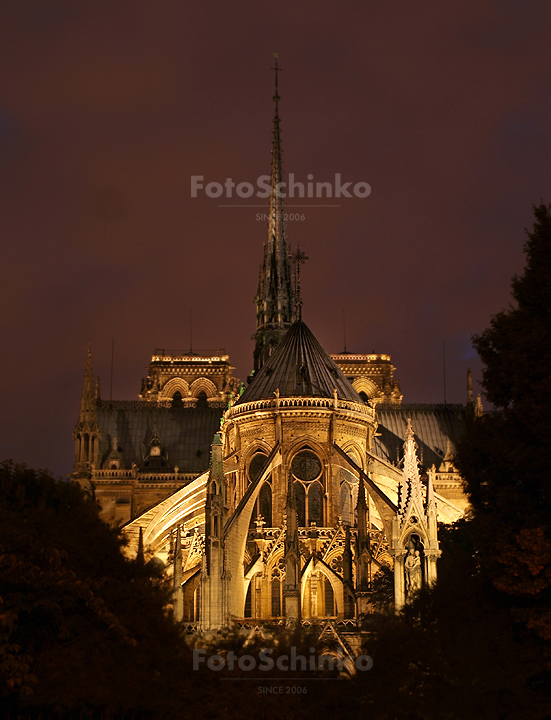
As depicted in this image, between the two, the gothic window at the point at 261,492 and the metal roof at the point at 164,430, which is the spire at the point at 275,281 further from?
the gothic window at the point at 261,492

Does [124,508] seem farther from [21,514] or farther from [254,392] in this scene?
[21,514]

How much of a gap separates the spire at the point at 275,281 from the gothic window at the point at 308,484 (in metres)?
25.9

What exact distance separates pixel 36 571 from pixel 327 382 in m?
38.2

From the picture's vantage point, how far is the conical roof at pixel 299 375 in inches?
2707

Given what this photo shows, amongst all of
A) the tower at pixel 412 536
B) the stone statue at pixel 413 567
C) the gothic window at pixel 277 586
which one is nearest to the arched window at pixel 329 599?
the gothic window at pixel 277 586

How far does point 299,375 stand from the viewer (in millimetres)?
69562

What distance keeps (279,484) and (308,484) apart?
5.25 ft

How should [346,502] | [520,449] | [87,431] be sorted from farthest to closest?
1. [87,431]
2. [346,502]
3. [520,449]

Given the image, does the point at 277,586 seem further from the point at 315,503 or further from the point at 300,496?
the point at 315,503

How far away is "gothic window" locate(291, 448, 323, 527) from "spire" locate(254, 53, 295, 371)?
25938mm

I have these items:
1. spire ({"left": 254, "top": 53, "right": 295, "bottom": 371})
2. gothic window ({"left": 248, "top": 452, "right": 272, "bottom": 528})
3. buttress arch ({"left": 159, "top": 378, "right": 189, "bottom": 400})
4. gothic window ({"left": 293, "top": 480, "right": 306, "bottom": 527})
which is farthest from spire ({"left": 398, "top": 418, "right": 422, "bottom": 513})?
buttress arch ({"left": 159, "top": 378, "right": 189, "bottom": 400})

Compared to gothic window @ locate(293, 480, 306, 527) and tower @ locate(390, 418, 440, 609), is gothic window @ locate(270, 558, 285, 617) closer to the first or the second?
gothic window @ locate(293, 480, 306, 527)

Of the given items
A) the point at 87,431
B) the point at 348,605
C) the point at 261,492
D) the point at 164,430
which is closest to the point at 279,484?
the point at 261,492

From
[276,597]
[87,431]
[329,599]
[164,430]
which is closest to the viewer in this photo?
[329,599]
